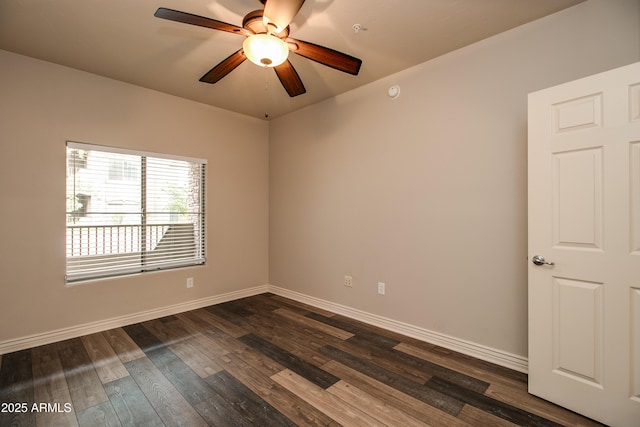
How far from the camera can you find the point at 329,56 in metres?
2.04

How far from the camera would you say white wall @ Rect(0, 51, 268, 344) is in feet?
8.75

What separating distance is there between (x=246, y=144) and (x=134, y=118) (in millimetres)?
1448

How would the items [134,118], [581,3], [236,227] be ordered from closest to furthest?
[581,3]
[134,118]
[236,227]

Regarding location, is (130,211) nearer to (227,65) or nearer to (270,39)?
(227,65)

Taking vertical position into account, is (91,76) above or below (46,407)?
above

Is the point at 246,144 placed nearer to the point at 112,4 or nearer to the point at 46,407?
the point at 112,4

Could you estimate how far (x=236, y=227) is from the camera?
4.26m

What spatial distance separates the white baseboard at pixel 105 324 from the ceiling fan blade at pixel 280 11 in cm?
330

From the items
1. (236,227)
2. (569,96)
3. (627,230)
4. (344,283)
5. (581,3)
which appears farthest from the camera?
(236,227)

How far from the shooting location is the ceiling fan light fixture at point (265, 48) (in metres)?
1.81

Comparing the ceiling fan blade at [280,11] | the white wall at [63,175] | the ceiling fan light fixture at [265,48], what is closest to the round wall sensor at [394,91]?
the ceiling fan light fixture at [265,48]

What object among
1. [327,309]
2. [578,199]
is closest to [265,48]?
[578,199]

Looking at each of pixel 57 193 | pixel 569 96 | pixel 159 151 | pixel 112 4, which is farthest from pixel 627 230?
pixel 57 193

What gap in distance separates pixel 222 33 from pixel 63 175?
2127 millimetres
